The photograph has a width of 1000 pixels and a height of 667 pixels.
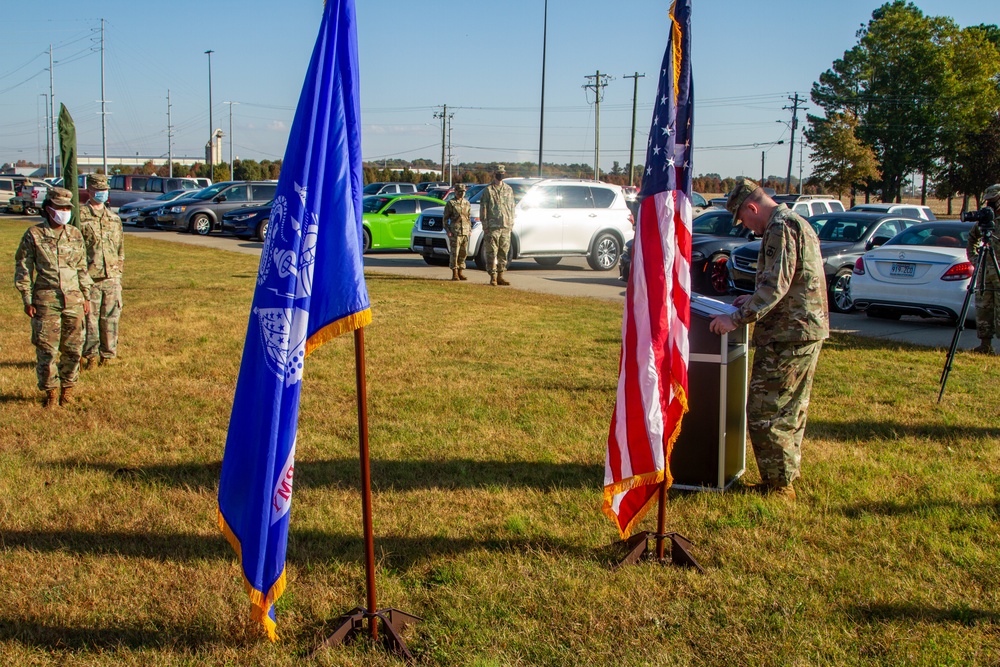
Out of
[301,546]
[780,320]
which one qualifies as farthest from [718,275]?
[301,546]

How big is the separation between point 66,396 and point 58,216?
5.09 feet

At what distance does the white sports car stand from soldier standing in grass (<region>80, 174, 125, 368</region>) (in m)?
9.81

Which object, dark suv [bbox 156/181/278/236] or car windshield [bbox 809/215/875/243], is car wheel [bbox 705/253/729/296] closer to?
car windshield [bbox 809/215/875/243]

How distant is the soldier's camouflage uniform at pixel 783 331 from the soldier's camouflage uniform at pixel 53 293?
18.0 ft

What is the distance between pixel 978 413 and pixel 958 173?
195 ft

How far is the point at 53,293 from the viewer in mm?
7312

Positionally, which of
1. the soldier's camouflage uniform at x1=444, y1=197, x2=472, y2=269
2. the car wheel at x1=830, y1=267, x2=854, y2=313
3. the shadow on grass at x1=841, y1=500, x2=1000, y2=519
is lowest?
the shadow on grass at x1=841, y1=500, x2=1000, y2=519

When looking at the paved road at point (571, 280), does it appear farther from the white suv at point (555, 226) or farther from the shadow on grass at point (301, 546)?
the shadow on grass at point (301, 546)

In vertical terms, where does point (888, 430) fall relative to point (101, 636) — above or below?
above

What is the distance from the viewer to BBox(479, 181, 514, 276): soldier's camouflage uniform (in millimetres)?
16391

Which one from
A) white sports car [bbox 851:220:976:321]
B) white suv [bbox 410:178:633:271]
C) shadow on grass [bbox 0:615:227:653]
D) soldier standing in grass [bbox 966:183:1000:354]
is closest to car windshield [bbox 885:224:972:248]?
white sports car [bbox 851:220:976:321]

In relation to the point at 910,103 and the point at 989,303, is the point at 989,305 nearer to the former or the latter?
the point at 989,303

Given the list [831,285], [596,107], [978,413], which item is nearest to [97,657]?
[978,413]

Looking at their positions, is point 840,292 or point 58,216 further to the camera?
point 840,292
